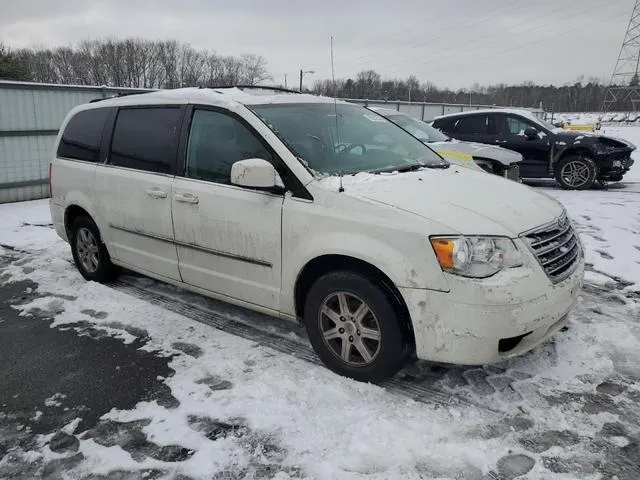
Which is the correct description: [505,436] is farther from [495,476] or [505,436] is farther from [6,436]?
[6,436]

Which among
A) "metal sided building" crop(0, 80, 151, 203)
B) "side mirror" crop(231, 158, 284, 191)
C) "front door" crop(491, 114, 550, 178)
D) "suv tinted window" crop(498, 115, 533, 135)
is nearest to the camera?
"side mirror" crop(231, 158, 284, 191)

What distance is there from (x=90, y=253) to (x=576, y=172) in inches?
377

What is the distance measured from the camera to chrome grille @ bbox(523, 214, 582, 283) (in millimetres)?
3020

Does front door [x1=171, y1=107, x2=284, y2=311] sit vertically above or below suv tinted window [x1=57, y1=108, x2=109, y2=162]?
below

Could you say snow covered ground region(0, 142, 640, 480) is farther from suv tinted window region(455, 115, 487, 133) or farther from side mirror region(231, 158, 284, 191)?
suv tinted window region(455, 115, 487, 133)

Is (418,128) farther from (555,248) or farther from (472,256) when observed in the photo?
(472,256)

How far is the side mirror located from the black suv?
29.4ft

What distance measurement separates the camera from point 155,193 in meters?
4.20

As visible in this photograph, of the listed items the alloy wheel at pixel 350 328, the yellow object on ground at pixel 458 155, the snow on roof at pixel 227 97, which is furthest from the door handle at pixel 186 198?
the yellow object on ground at pixel 458 155

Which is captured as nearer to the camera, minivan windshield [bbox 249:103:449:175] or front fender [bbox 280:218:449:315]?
front fender [bbox 280:218:449:315]

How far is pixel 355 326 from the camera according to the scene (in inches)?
127

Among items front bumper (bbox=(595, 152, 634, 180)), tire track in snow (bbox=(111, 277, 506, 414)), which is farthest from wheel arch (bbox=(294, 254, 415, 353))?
front bumper (bbox=(595, 152, 634, 180))

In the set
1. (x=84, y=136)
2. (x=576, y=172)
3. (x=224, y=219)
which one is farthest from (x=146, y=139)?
(x=576, y=172)

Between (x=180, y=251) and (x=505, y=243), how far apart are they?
Result: 8.03 feet
